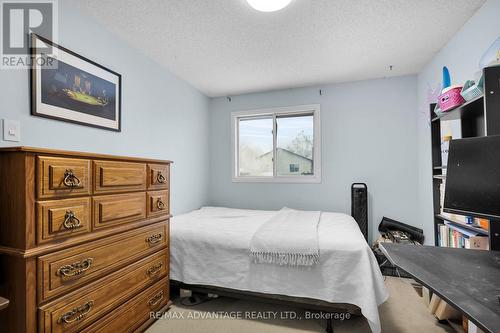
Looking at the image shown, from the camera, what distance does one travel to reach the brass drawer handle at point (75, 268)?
3.81 feet

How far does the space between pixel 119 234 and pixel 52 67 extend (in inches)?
50.2

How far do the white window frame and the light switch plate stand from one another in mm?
2670

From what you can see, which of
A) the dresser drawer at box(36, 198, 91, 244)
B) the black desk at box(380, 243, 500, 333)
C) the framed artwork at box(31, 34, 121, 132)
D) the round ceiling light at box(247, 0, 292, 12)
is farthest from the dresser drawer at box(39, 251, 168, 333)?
the round ceiling light at box(247, 0, 292, 12)

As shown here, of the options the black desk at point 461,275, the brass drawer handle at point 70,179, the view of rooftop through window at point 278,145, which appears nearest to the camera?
the black desk at point 461,275

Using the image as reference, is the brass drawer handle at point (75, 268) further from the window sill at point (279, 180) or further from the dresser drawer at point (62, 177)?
the window sill at point (279, 180)

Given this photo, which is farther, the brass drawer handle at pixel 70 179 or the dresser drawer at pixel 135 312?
the dresser drawer at pixel 135 312

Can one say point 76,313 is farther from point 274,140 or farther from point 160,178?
point 274,140

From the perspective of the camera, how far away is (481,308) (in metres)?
0.66

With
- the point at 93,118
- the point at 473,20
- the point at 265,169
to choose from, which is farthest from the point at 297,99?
the point at 93,118

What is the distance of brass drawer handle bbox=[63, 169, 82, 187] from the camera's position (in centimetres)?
118

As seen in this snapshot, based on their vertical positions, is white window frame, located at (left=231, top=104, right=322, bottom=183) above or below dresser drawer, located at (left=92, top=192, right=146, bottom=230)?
above

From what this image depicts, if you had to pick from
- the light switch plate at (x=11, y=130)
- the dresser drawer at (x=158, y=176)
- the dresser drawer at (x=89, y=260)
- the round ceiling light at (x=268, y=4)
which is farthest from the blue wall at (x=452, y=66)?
the light switch plate at (x=11, y=130)

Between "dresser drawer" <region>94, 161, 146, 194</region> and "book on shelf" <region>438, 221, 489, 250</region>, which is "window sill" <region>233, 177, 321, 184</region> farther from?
"dresser drawer" <region>94, 161, 146, 194</region>

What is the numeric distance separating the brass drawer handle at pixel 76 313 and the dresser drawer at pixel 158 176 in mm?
787
